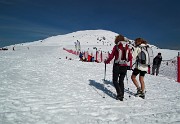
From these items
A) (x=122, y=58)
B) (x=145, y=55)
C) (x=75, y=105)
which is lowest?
(x=75, y=105)

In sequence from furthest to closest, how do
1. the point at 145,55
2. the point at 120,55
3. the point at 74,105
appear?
the point at 145,55, the point at 120,55, the point at 74,105

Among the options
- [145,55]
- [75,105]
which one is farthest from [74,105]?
[145,55]

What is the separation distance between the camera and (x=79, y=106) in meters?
6.65

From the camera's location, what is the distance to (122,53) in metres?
7.50

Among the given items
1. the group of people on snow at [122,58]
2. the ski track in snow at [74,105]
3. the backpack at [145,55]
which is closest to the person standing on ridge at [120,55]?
the group of people on snow at [122,58]

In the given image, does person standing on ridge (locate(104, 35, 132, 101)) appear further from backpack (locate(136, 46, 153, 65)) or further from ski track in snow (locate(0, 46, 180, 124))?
ski track in snow (locate(0, 46, 180, 124))

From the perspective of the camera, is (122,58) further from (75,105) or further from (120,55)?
(75,105)

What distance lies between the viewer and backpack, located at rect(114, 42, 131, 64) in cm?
748

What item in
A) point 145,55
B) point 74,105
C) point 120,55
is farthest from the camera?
point 145,55

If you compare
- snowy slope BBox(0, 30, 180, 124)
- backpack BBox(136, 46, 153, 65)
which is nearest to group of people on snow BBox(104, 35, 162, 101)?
backpack BBox(136, 46, 153, 65)

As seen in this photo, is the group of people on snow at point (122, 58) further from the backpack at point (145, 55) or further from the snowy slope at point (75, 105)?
the snowy slope at point (75, 105)

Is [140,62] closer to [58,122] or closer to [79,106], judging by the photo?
[79,106]

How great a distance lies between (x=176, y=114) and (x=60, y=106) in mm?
3083

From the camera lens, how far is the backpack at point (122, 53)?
7.48m
